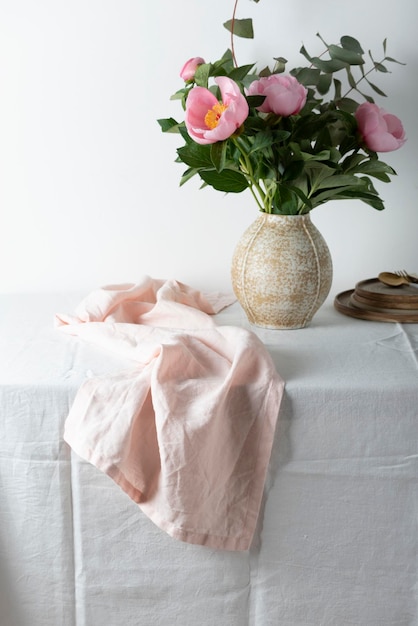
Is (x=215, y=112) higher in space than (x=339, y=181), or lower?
higher

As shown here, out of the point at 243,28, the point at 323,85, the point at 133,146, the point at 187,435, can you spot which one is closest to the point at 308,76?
the point at 323,85

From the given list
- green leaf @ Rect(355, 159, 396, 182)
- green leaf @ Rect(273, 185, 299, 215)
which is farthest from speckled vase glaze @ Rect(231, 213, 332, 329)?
green leaf @ Rect(355, 159, 396, 182)

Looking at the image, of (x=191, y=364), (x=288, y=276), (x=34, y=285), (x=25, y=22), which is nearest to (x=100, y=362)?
(x=191, y=364)

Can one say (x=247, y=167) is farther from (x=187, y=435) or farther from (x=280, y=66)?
(x=187, y=435)

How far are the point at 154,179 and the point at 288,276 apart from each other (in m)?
0.41

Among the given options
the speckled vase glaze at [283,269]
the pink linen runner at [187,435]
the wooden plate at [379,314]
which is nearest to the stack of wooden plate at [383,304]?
the wooden plate at [379,314]

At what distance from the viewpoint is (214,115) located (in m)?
1.17

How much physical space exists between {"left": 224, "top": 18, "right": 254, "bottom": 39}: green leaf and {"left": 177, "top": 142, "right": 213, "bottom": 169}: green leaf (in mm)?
279

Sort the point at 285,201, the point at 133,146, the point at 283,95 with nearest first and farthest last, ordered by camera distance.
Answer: the point at 283,95
the point at 285,201
the point at 133,146

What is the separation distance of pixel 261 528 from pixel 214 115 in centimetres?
58

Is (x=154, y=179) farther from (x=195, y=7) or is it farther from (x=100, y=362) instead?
(x=100, y=362)

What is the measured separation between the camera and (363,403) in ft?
3.63

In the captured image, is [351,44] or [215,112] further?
[351,44]

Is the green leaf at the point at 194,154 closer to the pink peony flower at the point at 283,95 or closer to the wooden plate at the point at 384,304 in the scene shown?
the pink peony flower at the point at 283,95
